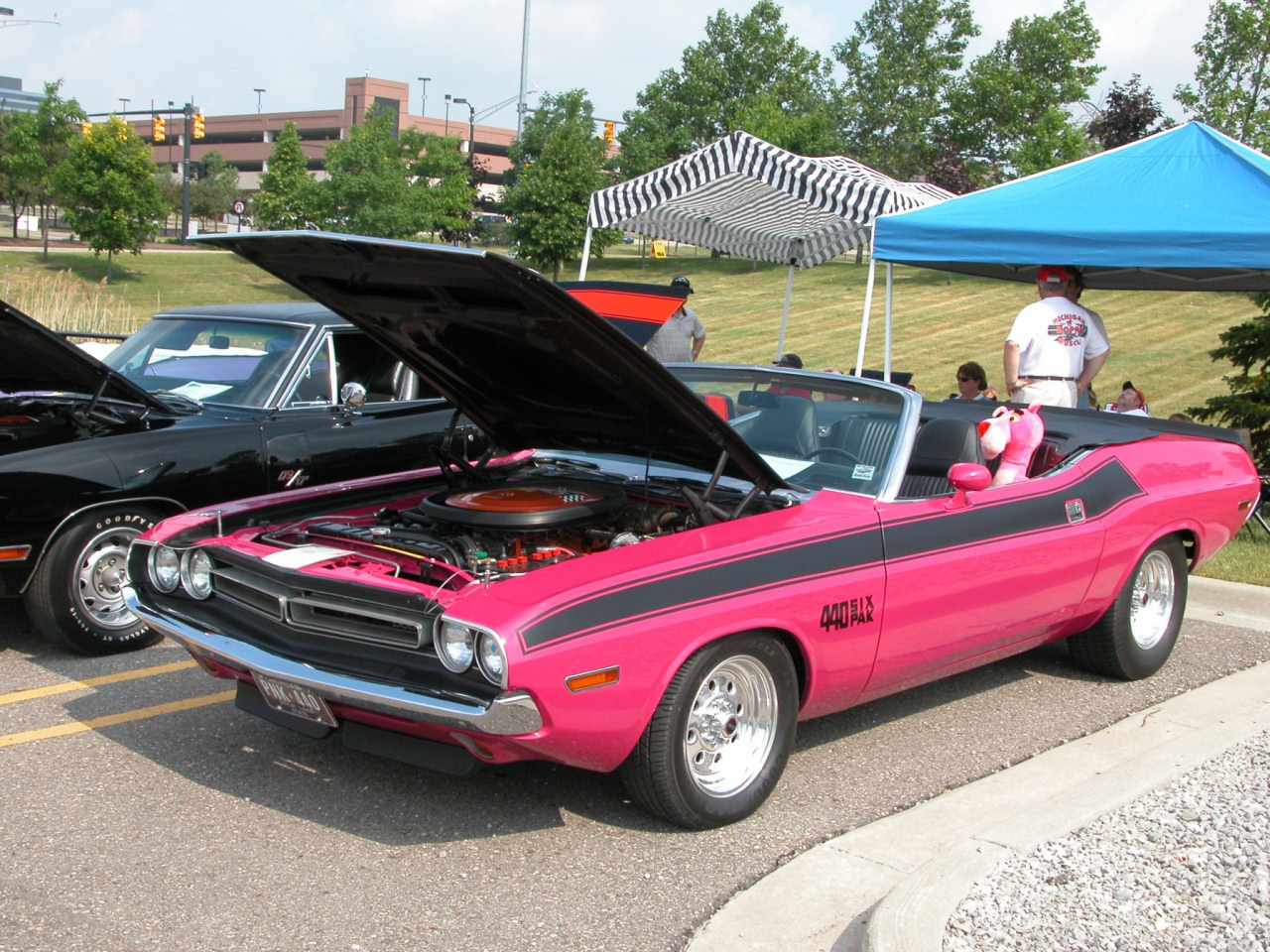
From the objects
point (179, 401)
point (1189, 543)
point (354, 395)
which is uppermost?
point (354, 395)

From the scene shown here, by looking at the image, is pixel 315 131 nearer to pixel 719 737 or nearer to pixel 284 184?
pixel 284 184

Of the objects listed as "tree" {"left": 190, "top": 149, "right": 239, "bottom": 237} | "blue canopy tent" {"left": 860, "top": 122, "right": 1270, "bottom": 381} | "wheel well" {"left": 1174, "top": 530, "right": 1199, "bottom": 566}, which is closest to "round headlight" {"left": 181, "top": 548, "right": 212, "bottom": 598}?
"wheel well" {"left": 1174, "top": 530, "right": 1199, "bottom": 566}

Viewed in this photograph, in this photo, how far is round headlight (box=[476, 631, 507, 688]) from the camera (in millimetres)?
3281

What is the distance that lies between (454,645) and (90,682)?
8.86ft

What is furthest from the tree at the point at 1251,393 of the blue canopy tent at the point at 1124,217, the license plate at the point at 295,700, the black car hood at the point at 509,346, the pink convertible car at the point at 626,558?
the license plate at the point at 295,700

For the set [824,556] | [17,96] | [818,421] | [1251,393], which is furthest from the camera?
[17,96]

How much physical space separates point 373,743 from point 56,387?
3468 mm

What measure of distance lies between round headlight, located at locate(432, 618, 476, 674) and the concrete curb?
99 cm

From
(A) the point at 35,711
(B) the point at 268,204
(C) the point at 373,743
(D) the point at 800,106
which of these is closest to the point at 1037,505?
(C) the point at 373,743

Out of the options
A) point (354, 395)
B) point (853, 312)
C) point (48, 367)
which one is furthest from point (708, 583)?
point (853, 312)

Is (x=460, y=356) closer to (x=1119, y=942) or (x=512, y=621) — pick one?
(x=512, y=621)

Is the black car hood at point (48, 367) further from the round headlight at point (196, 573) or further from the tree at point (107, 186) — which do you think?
the tree at point (107, 186)

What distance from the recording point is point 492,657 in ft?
10.9

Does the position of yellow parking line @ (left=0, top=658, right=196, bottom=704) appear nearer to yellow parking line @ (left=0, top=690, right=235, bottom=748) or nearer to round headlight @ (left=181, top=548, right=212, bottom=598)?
yellow parking line @ (left=0, top=690, right=235, bottom=748)
